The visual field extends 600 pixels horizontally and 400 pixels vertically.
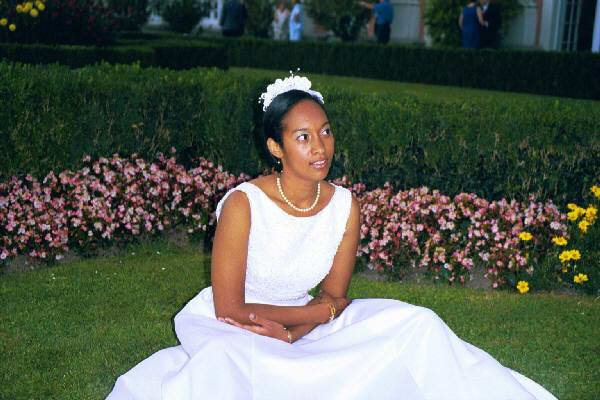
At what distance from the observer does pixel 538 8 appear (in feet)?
79.3

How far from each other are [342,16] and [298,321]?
24.3m

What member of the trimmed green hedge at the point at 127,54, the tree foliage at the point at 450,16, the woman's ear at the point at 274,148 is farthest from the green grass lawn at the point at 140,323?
the tree foliage at the point at 450,16

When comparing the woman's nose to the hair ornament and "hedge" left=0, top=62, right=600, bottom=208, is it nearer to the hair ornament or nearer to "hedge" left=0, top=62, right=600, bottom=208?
the hair ornament

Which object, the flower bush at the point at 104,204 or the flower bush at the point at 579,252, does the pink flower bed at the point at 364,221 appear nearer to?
the flower bush at the point at 104,204

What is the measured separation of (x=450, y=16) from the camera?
23859 mm

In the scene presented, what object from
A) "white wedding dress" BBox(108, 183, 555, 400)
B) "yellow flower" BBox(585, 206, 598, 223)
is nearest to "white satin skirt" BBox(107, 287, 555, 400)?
"white wedding dress" BBox(108, 183, 555, 400)

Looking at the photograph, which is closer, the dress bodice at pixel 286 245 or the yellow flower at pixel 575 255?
the dress bodice at pixel 286 245

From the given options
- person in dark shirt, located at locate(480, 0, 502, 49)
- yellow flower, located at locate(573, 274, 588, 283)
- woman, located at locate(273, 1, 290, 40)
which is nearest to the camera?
yellow flower, located at locate(573, 274, 588, 283)

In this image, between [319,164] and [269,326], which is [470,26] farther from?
[269,326]

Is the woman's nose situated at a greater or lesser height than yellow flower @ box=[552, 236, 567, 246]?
greater

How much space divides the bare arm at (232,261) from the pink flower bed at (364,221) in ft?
10.2

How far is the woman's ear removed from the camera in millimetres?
4000

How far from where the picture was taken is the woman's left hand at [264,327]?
3873mm

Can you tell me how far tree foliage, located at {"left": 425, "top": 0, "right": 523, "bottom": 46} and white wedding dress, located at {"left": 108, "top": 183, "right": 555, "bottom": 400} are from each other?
20.8 metres
